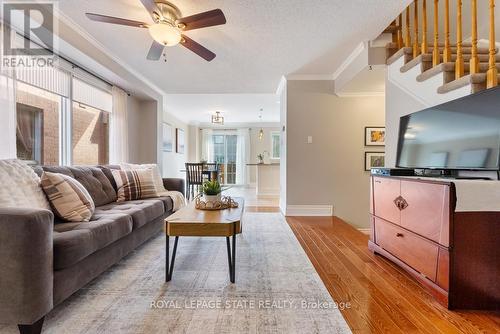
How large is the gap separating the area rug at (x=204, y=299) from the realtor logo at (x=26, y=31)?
225 cm

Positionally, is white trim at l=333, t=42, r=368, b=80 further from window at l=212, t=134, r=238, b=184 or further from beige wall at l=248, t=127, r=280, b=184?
window at l=212, t=134, r=238, b=184

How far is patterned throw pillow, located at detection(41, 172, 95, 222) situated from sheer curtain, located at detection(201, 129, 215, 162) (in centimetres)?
754

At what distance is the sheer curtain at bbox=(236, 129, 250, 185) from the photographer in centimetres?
936

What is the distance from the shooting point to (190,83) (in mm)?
4586

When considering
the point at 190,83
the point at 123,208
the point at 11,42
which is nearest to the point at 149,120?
the point at 190,83

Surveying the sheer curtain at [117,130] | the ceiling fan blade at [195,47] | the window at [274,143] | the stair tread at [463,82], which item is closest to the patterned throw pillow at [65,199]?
the ceiling fan blade at [195,47]

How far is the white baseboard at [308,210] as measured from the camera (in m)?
4.26

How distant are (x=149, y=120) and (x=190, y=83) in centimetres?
123

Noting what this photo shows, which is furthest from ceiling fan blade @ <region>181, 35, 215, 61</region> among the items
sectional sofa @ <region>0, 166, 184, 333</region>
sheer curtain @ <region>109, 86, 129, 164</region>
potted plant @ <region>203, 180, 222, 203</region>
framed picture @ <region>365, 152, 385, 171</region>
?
framed picture @ <region>365, 152, 385, 171</region>

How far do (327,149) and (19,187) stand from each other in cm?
393

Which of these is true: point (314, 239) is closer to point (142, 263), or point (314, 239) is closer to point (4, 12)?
point (142, 263)

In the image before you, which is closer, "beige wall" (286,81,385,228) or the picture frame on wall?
"beige wall" (286,81,385,228)

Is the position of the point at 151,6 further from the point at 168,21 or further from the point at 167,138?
the point at 167,138

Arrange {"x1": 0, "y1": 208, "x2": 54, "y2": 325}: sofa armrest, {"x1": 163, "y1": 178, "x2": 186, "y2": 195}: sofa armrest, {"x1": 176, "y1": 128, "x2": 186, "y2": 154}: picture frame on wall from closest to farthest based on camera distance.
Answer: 1. {"x1": 0, "y1": 208, "x2": 54, "y2": 325}: sofa armrest
2. {"x1": 163, "y1": 178, "x2": 186, "y2": 195}: sofa armrest
3. {"x1": 176, "y1": 128, "x2": 186, "y2": 154}: picture frame on wall
